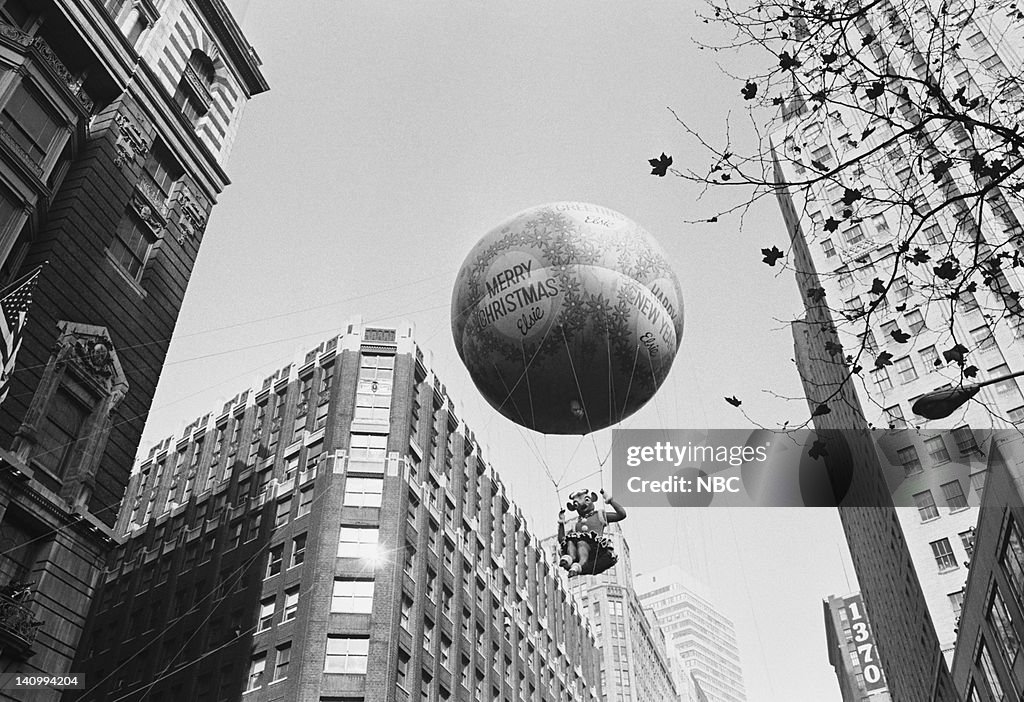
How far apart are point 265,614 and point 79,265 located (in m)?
24.0

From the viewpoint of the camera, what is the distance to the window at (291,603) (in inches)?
1592

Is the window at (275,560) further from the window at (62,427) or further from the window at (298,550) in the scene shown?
the window at (62,427)

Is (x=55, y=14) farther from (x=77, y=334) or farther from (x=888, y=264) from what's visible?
(x=888, y=264)

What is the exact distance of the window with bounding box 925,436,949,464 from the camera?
5369 centimetres

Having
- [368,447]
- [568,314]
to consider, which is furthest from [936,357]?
[568,314]

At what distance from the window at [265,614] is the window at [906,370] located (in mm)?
44782

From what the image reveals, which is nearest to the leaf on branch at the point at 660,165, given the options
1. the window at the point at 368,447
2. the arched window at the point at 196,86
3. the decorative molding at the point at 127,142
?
the decorative molding at the point at 127,142

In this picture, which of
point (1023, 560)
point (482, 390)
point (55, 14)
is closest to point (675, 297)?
point (482, 390)

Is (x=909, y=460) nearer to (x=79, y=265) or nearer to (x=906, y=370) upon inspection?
(x=906, y=370)

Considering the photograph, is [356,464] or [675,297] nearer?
[675,297]

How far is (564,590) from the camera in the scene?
245 ft

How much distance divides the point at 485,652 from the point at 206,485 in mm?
22179

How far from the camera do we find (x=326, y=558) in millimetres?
41781

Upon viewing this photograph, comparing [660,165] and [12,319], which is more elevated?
[12,319]
